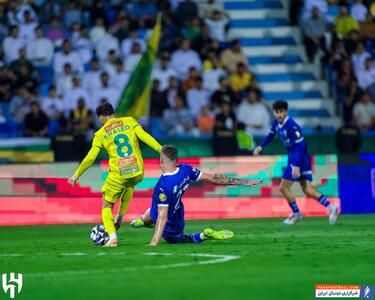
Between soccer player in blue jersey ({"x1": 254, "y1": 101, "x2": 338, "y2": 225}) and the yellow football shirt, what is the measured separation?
429 cm

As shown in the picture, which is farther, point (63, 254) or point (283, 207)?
point (283, 207)

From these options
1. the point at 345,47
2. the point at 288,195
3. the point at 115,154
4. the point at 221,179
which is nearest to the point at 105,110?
the point at 115,154

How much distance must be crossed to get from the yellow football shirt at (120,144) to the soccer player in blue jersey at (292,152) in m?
4.29

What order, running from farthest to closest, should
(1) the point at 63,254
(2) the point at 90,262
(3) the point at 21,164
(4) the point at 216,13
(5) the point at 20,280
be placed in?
(4) the point at 216,13 → (3) the point at 21,164 → (1) the point at 63,254 → (2) the point at 90,262 → (5) the point at 20,280

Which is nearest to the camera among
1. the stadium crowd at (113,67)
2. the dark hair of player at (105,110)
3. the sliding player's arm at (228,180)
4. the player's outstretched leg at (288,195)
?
the sliding player's arm at (228,180)

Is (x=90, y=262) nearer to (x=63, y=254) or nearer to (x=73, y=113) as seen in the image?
(x=63, y=254)

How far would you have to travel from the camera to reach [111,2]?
28.7m

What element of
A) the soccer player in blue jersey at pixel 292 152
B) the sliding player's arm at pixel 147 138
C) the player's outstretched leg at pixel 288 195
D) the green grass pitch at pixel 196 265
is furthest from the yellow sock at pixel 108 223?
the player's outstretched leg at pixel 288 195

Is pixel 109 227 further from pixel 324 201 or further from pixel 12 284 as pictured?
pixel 324 201

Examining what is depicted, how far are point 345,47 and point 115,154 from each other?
48.5 feet

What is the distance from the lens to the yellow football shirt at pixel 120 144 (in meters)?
15.4

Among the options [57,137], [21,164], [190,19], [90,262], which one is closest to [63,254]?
[90,262]

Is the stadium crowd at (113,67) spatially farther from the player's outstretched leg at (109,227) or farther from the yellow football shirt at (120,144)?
the player's outstretched leg at (109,227)

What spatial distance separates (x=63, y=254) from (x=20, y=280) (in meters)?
3.07
